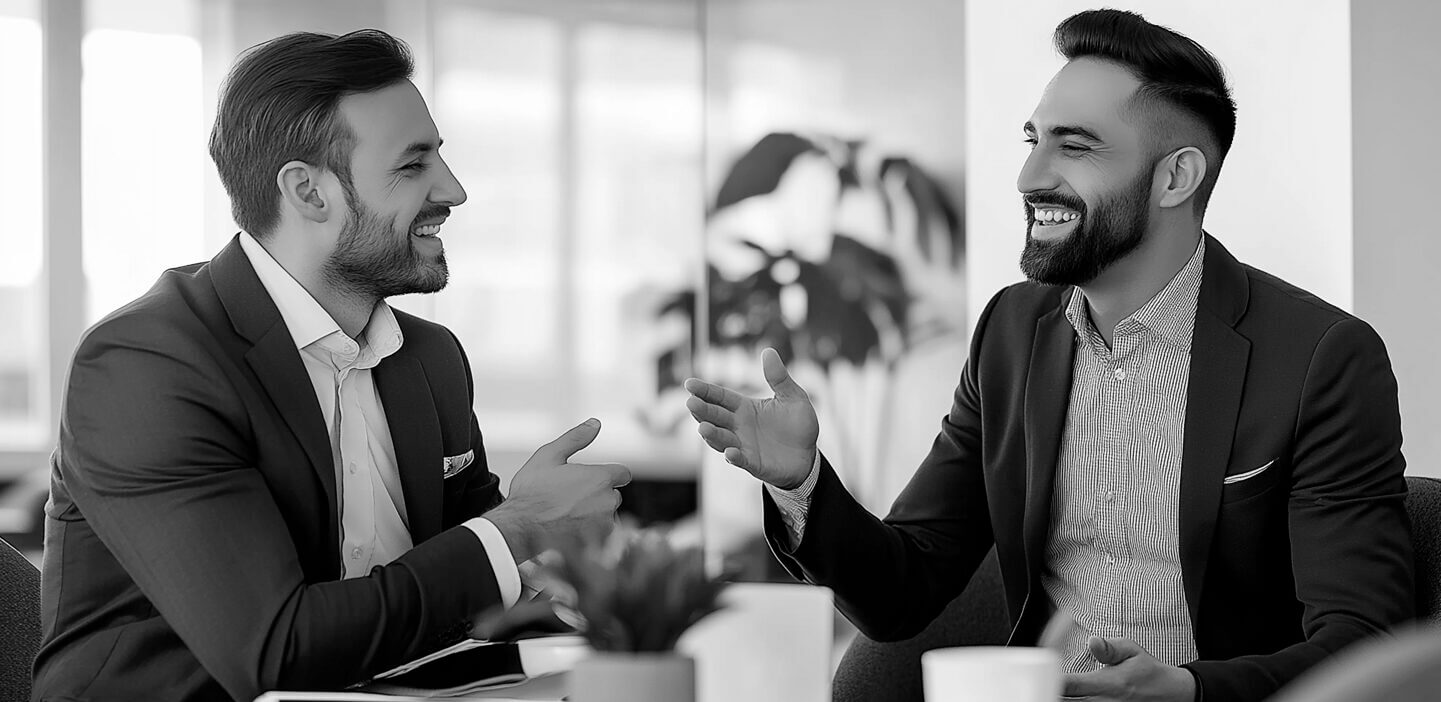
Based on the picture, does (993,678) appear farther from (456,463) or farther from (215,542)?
(456,463)

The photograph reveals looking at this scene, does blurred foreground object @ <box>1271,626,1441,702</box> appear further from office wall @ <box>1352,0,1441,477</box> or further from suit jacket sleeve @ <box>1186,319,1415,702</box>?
→ office wall @ <box>1352,0,1441,477</box>

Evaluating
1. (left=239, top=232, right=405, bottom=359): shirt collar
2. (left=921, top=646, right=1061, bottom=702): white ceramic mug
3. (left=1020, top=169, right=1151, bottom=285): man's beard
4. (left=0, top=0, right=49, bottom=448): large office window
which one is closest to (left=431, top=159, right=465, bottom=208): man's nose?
(left=239, top=232, right=405, bottom=359): shirt collar

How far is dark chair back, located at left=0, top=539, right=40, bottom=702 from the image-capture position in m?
1.75

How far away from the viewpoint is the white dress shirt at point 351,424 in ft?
6.09

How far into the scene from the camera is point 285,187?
1958 millimetres

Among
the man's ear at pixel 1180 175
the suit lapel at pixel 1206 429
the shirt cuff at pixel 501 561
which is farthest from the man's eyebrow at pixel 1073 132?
the shirt cuff at pixel 501 561

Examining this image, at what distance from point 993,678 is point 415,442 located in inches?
43.6

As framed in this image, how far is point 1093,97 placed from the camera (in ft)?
7.07

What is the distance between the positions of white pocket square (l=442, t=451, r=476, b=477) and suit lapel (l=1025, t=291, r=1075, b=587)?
2.56ft

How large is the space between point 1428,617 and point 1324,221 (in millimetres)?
1000

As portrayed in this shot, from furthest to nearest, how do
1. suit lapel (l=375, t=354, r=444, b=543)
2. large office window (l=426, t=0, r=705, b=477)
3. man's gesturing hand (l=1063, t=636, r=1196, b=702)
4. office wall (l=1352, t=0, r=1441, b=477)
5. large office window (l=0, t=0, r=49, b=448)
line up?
large office window (l=426, t=0, r=705, b=477) < large office window (l=0, t=0, r=49, b=448) < office wall (l=1352, t=0, r=1441, b=477) < suit lapel (l=375, t=354, r=444, b=543) < man's gesturing hand (l=1063, t=636, r=1196, b=702)

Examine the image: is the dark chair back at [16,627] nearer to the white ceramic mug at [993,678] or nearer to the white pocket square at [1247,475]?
the white ceramic mug at [993,678]

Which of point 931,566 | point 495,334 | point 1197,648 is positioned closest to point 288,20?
point 495,334

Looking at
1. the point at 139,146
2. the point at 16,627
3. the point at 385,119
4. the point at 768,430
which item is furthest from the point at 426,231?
the point at 139,146
